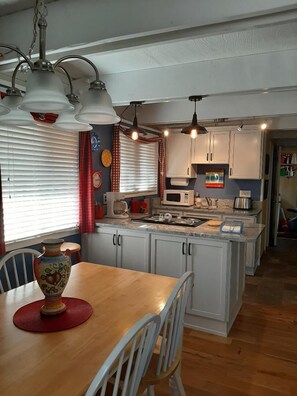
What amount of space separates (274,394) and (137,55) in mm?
2783

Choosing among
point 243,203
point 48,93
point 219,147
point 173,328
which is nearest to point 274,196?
point 243,203

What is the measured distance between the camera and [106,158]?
3805 millimetres

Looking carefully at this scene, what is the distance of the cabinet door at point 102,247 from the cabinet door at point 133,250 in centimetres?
8

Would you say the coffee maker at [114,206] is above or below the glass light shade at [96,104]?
below

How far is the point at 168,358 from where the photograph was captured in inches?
59.1

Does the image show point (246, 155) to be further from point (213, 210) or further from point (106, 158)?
point (106, 158)

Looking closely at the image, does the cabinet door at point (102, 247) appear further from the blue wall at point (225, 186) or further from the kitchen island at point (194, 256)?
the blue wall at point (225, 186)

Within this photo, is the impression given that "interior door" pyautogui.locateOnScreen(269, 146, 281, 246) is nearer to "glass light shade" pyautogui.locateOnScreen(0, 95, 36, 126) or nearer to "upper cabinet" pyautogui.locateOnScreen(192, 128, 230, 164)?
"upper cabinet" pyautogui.locateOnScreen(192, 128, 230, 164)

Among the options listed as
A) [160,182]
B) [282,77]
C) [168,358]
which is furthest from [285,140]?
[168,358]

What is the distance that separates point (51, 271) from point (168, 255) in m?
1.77

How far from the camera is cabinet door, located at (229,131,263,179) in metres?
4.70

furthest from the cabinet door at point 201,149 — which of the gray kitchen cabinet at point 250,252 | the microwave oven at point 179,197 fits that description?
the gray kitchen cabinet at point 250,252

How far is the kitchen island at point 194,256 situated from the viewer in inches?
109

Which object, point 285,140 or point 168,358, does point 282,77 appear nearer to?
point 168,358
